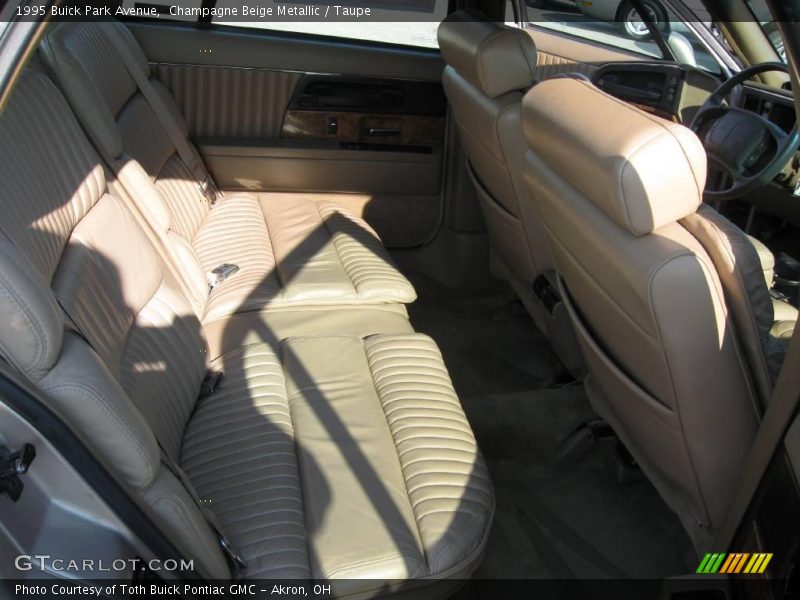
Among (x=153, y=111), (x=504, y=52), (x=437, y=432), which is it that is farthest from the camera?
(x=153, y=111)

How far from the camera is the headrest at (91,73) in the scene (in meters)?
1.90

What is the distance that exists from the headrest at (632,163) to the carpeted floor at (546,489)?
3.07ft

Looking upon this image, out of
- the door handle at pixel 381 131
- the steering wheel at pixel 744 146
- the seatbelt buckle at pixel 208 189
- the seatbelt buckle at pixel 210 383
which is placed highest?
the steering wheel at pixel 744 146

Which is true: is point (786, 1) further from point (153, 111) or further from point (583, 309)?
point (153, 111)

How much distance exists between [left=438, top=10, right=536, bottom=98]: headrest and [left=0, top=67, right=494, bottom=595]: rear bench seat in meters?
0.72

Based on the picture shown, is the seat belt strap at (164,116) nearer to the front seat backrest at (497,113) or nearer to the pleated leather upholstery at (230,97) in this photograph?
the pleated leather upholstery at (230,97)

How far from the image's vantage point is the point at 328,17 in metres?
3.32

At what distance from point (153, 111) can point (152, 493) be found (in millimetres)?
1744

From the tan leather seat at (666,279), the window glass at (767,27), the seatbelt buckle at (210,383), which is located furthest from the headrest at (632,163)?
the window glass at (767,27)

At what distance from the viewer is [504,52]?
205cm

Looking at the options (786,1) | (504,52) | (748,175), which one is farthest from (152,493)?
(748,175)

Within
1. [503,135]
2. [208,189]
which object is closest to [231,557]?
[503,135]

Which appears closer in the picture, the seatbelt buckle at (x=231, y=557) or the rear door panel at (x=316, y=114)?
the seatbelt buckle at (x=231, y=557)

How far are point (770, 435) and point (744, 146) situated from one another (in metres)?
1.18
